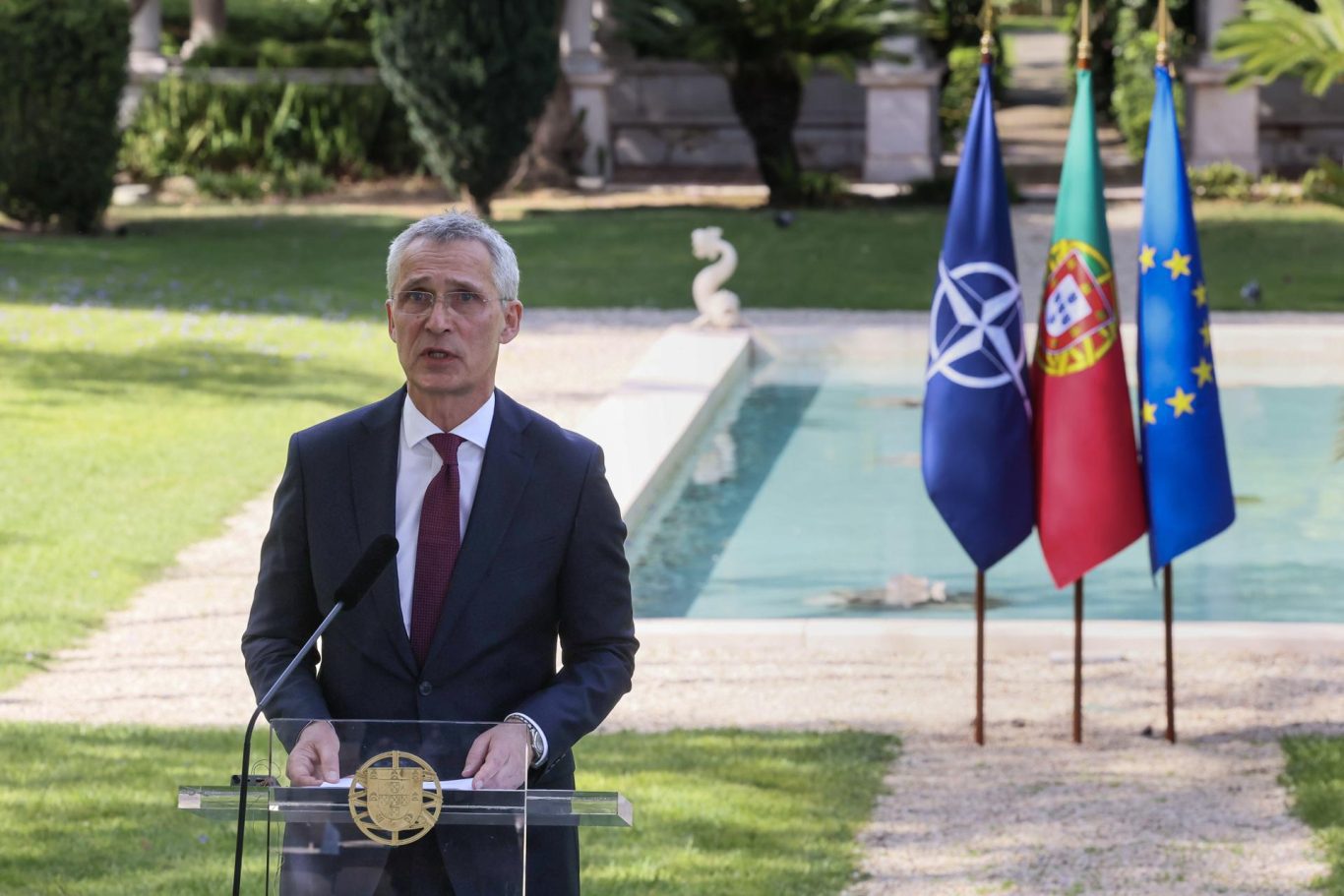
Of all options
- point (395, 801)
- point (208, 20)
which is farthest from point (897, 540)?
point (208, 20)

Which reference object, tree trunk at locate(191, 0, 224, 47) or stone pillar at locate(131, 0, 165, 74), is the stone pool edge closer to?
stone pillar at locate(131, 0, 165, 74)

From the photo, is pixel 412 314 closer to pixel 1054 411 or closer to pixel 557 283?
pixel 1054 411

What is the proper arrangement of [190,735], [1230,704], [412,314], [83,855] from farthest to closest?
[1230,704], [190,735], [83,855], [412,314]

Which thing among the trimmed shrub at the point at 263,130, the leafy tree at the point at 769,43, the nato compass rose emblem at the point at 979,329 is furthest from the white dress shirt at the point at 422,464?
the trimmed shrub at the point at 263,130

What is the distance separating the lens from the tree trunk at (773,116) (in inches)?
995

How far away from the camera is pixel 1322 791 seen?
6156mm

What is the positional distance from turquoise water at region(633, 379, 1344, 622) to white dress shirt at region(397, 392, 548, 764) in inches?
240

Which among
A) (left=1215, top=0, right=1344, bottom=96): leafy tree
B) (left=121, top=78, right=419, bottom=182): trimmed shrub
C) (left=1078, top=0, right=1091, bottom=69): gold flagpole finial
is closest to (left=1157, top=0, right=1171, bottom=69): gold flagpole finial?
(left=1078, top=0, right=1091, bottom=69): gold flagpole finial

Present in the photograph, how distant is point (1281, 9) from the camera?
5477 millimetres

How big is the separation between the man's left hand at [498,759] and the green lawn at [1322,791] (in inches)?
131

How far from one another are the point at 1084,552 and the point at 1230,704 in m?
0.90

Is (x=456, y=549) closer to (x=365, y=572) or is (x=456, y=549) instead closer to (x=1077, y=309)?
(x=365, y=572)

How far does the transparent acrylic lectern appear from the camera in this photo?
2.58m

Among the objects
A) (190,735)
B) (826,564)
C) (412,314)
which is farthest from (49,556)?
(412,314)
